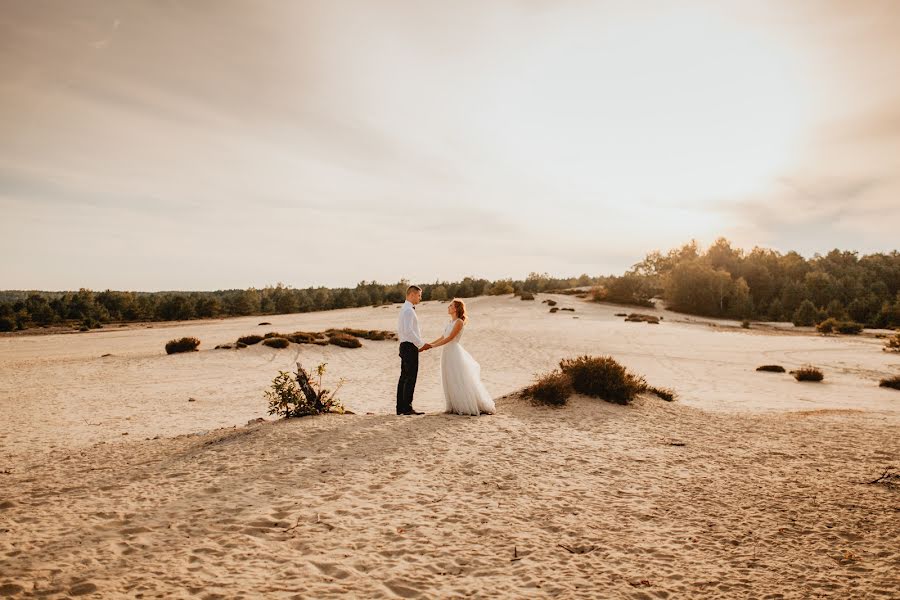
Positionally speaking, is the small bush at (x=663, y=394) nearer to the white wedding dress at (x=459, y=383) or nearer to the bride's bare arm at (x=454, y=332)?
the white wedding dress at (x=459, y=383)

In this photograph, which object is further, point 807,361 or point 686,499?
point 807,361

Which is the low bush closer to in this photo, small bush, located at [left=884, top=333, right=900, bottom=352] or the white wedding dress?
small bush, located at [left=884, top=333, right=900, bottom=352]

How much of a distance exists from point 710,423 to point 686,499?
5.16m

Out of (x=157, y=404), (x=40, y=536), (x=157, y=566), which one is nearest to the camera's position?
(x=157, y=566)

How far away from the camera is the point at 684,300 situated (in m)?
51.5

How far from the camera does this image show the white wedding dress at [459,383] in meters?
9.59

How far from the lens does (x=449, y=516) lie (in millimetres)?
5297

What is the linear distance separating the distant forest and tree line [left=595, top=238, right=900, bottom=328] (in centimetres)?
10

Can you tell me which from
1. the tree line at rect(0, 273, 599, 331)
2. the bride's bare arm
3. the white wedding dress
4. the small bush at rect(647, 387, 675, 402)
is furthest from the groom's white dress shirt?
the tree line at rect(0, 273, 599, 331)

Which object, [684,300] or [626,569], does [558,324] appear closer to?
[684,300]

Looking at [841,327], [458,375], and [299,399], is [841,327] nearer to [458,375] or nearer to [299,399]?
[458,375]

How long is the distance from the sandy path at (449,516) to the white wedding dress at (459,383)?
2.74 ft

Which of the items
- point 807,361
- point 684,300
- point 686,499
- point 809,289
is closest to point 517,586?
point 686,499

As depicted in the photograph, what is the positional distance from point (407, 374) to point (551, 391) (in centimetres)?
351
